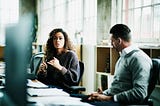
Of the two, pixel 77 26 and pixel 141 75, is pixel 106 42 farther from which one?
pixel 141 75

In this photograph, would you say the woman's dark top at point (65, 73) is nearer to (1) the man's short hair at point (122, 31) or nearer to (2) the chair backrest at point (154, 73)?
(1) the man's short hair at point (122, 31)

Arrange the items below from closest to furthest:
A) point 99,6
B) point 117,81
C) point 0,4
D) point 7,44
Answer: point 7,44 < point 117,81 < point 99,6 < point 0,4

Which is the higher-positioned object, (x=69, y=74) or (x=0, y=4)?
(x=0, y=4)

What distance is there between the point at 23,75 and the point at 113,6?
414cm

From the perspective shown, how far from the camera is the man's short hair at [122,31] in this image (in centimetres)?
245

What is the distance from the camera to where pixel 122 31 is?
247cm

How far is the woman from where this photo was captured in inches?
126

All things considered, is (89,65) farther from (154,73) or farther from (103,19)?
(154,73)

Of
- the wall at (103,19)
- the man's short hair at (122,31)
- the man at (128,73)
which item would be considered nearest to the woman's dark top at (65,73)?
the man at (128,73)

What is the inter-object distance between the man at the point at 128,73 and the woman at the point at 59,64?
70cm

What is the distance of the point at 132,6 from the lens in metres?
4.32

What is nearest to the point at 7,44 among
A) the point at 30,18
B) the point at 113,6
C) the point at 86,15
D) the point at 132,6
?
the point at 30,18

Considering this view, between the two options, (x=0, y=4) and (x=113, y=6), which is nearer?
(x=113, y=6)

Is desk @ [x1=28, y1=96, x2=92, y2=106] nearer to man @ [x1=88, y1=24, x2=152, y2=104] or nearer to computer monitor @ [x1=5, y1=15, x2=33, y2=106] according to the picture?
man @ [x1=88, y1=24, x2=152, y2=104]
